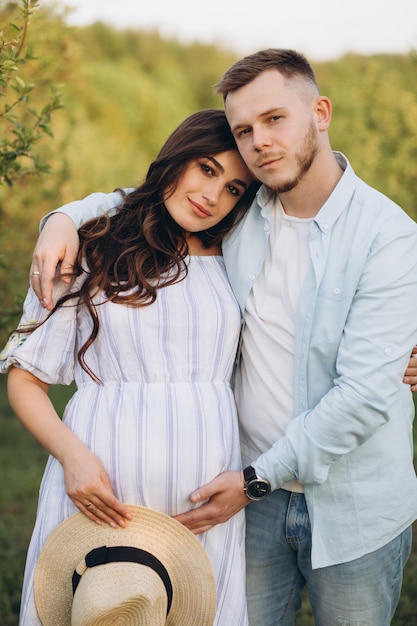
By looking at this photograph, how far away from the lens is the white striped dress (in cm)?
250

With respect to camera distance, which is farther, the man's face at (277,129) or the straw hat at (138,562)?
the man's face at (277,129)

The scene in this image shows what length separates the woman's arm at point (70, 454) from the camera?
2.39 metres

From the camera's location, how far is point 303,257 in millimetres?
2674

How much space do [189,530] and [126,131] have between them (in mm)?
22058

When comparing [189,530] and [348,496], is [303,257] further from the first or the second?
[189,530]

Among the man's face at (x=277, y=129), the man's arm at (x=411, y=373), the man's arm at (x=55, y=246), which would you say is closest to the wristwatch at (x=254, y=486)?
the man's arm at (x=411, y=373)

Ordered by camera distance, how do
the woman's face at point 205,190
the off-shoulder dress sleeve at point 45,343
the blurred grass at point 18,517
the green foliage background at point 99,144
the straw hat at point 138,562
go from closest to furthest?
the straw hat at point 138,562, the off-shoulder dress sleeve at point 45,343, the woman's face at point 205,190, the blurred grass at point 18,517, the green foliage background at point 99,144

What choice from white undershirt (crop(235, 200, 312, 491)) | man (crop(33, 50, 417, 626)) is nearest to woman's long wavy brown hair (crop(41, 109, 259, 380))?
man (crop(33, 50, 417, 626))

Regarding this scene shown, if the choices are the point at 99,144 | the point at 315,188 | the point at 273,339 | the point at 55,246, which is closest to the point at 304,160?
the point at 315,188

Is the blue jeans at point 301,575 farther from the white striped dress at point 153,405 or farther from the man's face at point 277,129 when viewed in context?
the man's face at point 277,129

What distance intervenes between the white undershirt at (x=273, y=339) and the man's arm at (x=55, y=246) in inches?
26.4

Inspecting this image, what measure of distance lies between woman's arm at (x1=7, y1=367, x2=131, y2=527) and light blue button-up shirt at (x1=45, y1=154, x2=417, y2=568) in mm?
507

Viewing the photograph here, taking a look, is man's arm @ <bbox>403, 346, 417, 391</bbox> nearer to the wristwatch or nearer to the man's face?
the wristwatch

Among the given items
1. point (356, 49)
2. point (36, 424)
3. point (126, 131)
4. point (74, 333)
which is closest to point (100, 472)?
point (36, 424)
